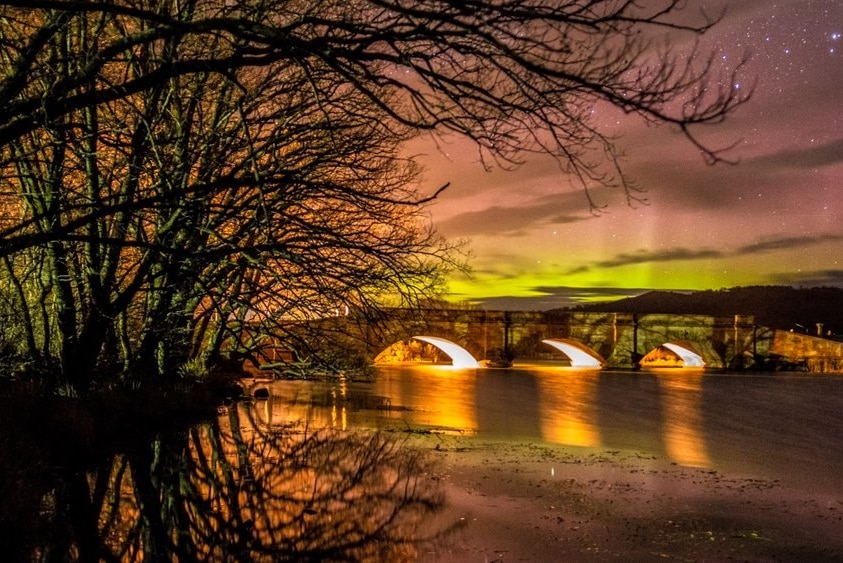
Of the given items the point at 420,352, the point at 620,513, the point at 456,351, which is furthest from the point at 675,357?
the point at 620,513

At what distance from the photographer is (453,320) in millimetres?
59906

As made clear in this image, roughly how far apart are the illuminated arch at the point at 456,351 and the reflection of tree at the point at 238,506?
47.1 m

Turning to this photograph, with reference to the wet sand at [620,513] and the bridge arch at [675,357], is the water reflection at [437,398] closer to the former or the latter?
the wet sand at [620,513]

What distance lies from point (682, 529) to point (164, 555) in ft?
17.9

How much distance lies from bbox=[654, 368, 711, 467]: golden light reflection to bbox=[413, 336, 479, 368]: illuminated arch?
660 inches

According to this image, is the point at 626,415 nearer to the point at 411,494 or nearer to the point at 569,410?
the point at 569,410

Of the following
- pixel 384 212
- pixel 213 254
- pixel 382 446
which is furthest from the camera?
pixel 382 446

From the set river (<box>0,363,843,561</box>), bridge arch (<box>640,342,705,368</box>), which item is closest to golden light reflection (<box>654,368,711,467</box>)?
river (<box>0,363,843,561</box>)

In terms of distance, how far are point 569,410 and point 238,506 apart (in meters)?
21.6

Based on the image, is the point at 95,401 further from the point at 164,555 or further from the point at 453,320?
the point at 453,320

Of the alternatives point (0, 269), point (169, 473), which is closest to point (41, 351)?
point (0, 269)

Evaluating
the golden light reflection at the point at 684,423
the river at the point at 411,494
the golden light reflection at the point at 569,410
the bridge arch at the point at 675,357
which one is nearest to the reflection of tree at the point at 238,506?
the river at the point at 411,494

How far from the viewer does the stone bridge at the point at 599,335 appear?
200 ft

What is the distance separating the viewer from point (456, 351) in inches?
2518
